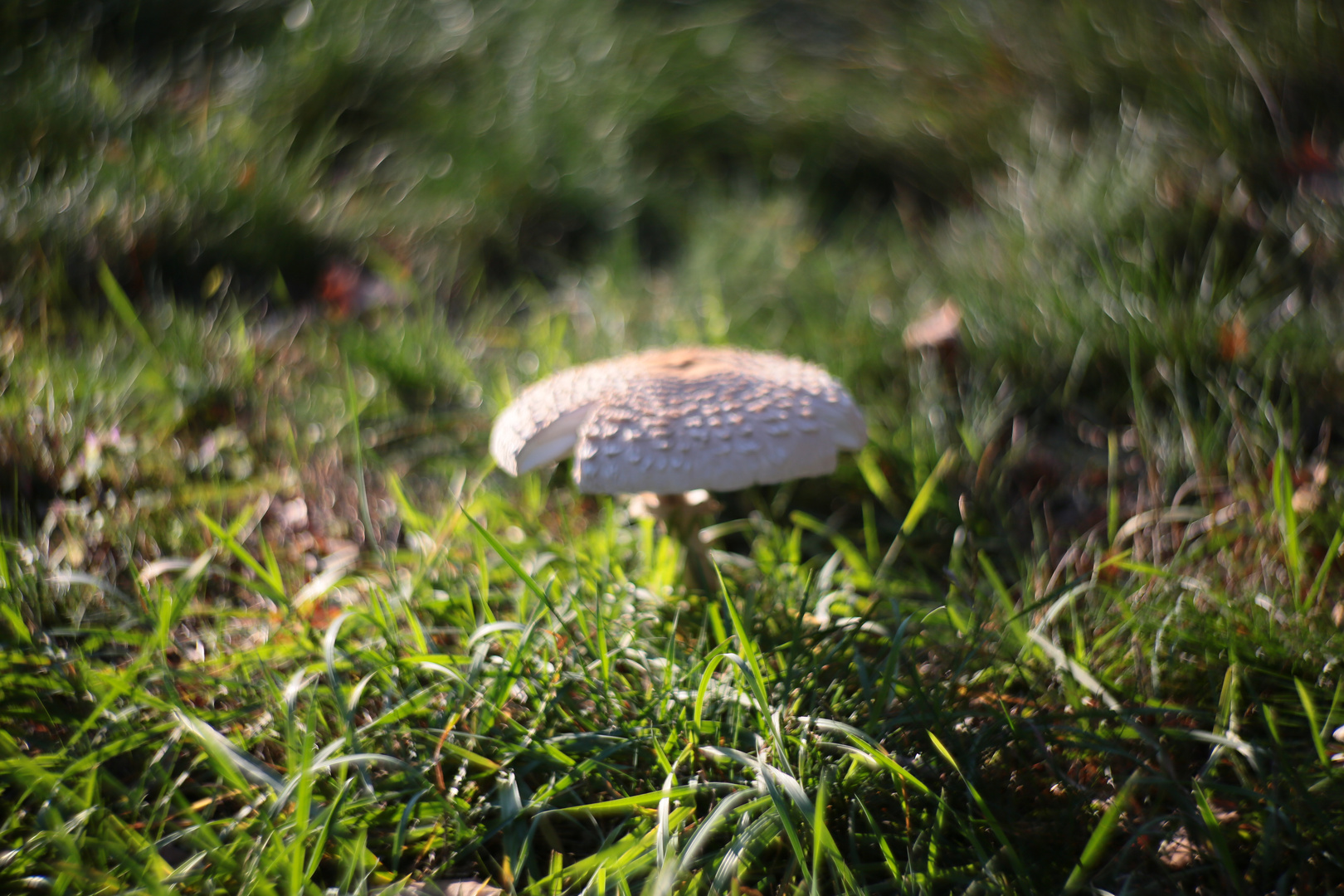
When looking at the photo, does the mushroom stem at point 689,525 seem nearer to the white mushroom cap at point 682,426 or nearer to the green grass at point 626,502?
the green grass at point 626,502

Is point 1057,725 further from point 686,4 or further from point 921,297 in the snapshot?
point 686,4

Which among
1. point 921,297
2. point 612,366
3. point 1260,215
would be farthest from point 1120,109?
point 612,366

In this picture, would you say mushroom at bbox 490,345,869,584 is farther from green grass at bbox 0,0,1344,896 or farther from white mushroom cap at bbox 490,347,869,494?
green grass at bbox 0,0,1344,896

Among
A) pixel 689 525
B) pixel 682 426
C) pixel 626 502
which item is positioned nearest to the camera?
pixel 682 426

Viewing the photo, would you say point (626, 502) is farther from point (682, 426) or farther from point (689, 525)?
point (682, 426)

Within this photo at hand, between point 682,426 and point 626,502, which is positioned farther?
point 626,502

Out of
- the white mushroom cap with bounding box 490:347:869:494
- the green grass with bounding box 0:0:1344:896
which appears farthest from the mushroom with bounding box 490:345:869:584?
the green grass with bounding box 0:0:1344:896

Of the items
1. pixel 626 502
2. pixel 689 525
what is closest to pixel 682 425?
pixel 689 525
